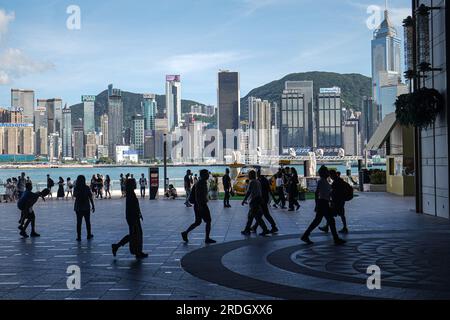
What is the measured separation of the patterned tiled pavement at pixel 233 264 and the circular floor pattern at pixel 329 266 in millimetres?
15

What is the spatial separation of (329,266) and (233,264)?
1.64 meters

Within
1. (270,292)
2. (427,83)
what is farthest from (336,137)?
(270,292)

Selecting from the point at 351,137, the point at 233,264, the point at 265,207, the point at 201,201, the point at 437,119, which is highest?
the point at 351,137

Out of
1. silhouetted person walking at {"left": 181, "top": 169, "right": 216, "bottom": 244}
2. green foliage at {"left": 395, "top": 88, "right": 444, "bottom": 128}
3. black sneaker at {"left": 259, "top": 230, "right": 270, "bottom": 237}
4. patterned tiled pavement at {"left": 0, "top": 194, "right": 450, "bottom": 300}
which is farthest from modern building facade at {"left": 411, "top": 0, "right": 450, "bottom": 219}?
silhouetted person walking at {"left": 181, "top": 169, "right": 216, "bottom": 244}

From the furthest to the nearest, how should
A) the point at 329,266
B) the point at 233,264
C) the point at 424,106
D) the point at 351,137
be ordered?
the point at 351,137
the point at 424,106
the point at 233,264
the point at 329,266

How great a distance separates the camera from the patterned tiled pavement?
8.15 metres

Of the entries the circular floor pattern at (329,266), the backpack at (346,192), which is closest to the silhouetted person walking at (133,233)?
the circular floor pattern at (329,266)

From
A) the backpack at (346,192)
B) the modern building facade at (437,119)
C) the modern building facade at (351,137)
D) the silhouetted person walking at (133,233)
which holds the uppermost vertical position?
the modern building facade at (351,137)

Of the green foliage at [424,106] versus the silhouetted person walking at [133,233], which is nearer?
the silhouetted person walking at [133,233]

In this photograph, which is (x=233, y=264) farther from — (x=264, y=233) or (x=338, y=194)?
(x=338, y=194)

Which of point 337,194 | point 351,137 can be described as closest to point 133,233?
point 337,194

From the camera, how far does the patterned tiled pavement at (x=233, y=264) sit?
8148 millimetres

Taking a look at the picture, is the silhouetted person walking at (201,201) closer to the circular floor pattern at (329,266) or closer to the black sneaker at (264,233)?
the circular floor pattern at (329,266)

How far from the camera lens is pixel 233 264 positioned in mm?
10539
